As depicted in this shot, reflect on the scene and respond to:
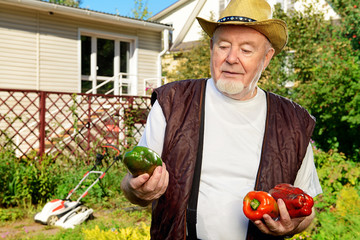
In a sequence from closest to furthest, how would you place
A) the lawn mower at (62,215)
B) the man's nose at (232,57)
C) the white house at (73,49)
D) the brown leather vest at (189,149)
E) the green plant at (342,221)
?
the brown leather vest at (189,149) < the man's nose at (232,57) < the green plant at (342,221) < the lawn mower at (62,215) < the white house at (73,49)

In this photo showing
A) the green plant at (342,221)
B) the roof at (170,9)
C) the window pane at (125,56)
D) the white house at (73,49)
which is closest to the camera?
the green plant at (342,221)

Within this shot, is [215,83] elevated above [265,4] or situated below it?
below

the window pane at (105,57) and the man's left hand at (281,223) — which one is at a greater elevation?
the window pane at (105,57)

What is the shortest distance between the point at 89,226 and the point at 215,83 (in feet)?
12.2

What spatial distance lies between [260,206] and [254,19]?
1037 mm

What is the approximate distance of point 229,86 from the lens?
187 cm

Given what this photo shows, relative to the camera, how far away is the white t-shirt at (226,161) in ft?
5.83

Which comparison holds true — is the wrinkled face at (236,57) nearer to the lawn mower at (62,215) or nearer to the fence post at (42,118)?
the lawn mower at (62,215)

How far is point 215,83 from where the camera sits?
1.92 m

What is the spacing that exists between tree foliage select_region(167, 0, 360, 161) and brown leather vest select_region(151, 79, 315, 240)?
5.11m

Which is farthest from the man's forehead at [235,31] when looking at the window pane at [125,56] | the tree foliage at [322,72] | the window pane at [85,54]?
the window pane at [125,56]

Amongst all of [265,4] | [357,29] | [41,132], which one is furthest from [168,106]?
[357,29]

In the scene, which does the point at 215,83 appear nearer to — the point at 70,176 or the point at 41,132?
the point at 70,176

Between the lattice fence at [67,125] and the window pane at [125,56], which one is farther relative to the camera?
the window pane at [125,56]
